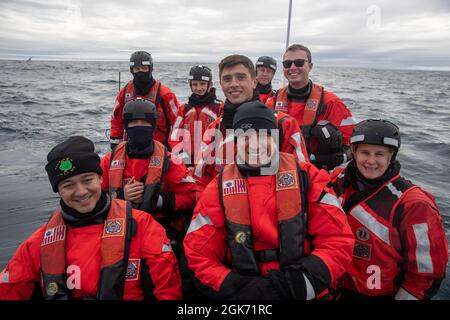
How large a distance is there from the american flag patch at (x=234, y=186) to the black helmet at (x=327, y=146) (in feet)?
5.74

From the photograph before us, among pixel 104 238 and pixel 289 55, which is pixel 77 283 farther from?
pixel 289 55

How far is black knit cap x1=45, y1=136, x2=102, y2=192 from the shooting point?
2.27 metres

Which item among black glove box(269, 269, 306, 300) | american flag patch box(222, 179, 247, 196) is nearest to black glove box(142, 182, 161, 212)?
american flag patch box(222, 179, 247, 196)

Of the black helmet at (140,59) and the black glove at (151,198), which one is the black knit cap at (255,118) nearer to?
the black glove at (151,198)

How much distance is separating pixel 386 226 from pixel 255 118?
4.04 feet

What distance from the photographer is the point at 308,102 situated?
14.1 ft

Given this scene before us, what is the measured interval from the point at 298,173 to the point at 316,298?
823 mm

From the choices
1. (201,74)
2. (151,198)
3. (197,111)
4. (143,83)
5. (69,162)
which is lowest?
(151,198)

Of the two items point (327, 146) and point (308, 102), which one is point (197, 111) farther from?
point (327, 146)

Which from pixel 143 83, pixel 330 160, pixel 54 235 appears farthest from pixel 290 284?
pixel 143 83

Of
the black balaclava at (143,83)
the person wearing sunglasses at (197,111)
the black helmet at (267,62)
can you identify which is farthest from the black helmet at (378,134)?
the black helmet at (267,62)

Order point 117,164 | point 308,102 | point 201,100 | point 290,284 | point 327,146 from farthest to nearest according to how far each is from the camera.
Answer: point 201,100 → point 308,102 → point 327,146 → point 117,164 → point 290,284

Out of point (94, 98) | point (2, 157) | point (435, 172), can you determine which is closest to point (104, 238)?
point (2, 157)

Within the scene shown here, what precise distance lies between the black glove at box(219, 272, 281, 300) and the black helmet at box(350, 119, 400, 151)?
1.33 metres
